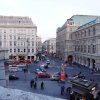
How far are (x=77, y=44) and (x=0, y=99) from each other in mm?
85543

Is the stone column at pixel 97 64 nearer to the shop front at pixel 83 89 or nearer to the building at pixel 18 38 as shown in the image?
the building at pixel 18 38

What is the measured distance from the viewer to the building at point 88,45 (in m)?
63.8

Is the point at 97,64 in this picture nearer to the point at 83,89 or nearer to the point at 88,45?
the point at 88,45

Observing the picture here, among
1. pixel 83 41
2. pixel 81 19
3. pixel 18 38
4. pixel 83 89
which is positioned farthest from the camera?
pixel 81 19

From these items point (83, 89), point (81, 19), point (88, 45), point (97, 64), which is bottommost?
point (97, 64)

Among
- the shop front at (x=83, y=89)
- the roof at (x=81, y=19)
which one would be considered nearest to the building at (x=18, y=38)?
the roof at (x=81, y=19)

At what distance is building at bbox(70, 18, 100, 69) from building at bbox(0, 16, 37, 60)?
54.8 feet

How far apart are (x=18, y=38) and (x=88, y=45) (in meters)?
32.4

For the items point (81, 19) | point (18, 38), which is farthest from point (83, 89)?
point (81, 19)

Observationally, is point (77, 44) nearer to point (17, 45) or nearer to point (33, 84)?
point (17, 45)

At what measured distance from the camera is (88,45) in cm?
7250

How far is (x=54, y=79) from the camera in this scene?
4300 cm

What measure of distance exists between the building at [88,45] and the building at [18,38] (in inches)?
658

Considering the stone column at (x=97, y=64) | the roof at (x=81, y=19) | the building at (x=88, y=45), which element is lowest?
the stone column at (x=97, y=64)
